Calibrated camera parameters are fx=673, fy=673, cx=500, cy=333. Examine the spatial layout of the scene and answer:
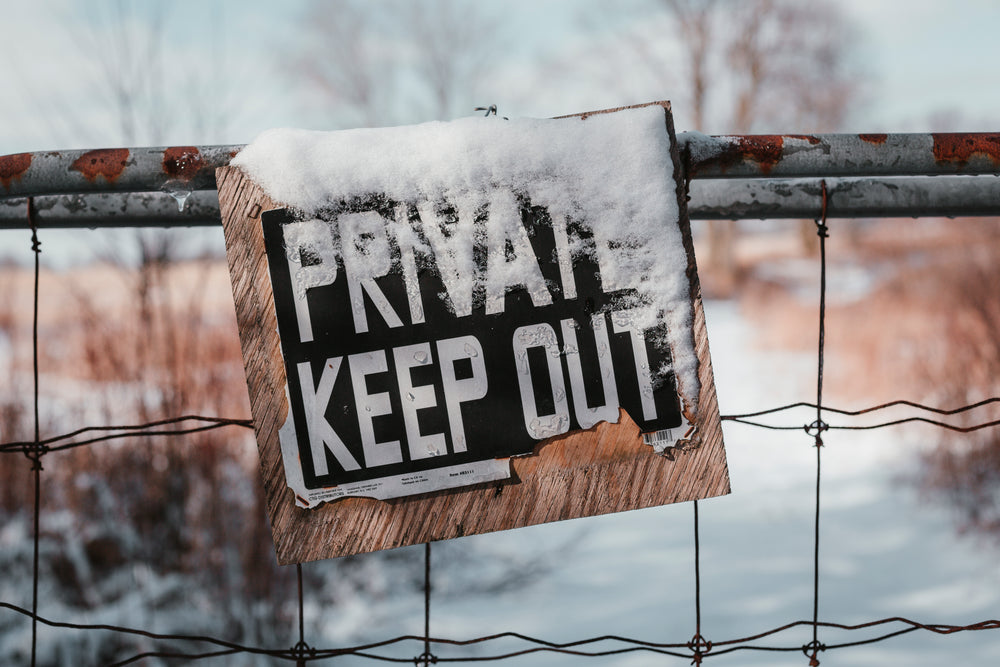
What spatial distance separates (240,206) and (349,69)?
1007 centimetres

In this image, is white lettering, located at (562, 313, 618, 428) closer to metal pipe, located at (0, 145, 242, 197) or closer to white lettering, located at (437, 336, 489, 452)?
white lettering, located at (437, 336, 489, 452)

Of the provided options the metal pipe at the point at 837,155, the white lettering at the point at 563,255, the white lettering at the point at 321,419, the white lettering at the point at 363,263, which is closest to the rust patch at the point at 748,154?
the metal pipe at the point at 837,155

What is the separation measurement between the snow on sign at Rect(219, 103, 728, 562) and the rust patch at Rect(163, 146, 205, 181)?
0.07 metres

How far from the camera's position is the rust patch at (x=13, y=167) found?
2.96 ft

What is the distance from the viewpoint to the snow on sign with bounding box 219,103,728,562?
0.83 meters

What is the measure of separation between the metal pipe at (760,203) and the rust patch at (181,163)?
0.10 metres

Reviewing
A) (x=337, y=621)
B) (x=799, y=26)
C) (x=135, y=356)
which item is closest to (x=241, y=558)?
(x=337, y=621)

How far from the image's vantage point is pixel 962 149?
3.08 ft

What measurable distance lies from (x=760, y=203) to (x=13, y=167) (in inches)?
41.7

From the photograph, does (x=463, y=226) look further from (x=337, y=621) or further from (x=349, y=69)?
(x=349, y=69)

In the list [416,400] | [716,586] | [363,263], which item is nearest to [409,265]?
[363,263]

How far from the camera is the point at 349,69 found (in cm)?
999

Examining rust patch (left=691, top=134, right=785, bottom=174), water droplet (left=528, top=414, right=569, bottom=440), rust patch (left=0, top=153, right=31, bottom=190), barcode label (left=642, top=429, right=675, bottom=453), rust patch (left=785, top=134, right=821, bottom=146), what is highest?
rust patch (left=0, top=153, right=31, bottom=190)

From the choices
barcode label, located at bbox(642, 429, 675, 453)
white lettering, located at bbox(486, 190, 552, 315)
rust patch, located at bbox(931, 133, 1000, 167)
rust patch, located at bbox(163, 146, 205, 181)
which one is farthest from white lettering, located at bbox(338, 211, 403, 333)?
rust patch, located at bbox(931, 133, 1000, 167)
